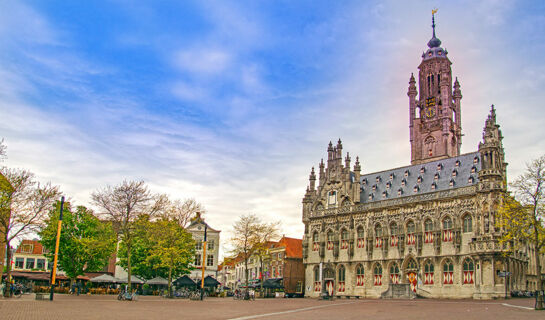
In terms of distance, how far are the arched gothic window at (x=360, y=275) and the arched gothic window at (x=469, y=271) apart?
1505cm

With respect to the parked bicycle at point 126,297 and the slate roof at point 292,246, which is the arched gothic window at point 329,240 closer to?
the slate roof at point 292,246

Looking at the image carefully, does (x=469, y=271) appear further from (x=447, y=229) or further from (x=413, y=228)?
(x=413, y=228)

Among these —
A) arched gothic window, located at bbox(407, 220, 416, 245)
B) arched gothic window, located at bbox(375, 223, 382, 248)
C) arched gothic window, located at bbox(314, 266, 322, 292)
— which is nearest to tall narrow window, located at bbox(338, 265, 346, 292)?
arched gothic window, located at bbox(314, 266, 322, 292)

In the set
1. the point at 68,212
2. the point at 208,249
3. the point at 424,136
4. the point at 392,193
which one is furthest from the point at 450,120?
the point at 68,212

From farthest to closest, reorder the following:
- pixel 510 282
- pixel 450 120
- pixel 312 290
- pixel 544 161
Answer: pixel 450 120
pixel 312 290
pixel 510 282
pixel 544 161

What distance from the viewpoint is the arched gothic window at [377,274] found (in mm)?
63619

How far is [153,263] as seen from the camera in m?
70.6

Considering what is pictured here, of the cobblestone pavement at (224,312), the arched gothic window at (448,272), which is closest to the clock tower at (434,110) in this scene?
the arched gothic window at (448,272)

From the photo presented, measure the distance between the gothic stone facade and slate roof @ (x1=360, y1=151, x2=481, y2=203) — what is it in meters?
0.14

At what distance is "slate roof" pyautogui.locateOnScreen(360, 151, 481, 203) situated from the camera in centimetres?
6021

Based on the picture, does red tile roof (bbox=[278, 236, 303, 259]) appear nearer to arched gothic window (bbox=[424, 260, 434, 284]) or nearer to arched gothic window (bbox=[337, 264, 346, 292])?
arched gothic window (bbox=[337, 264, 346, 292])

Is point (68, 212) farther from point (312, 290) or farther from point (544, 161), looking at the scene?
point (544, 161)

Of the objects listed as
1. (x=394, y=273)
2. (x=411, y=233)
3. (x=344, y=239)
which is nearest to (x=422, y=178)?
(x=411, y=233)

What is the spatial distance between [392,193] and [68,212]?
148 feet
